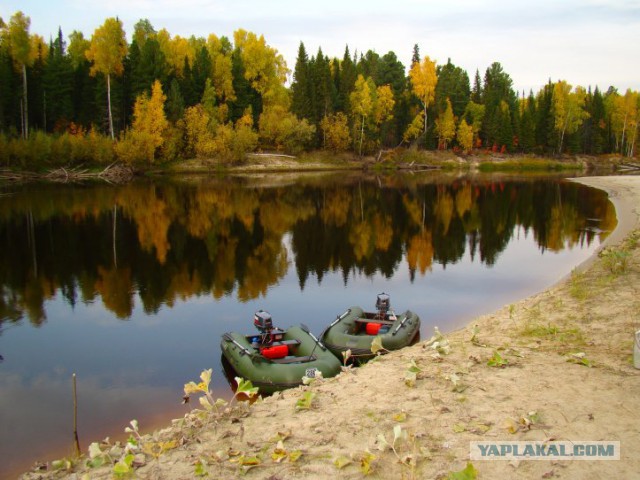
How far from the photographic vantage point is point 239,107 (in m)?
74.6

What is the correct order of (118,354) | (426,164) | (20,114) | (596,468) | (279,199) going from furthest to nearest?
(426,164) → (20,114) → (279,199) → (118,354) → (596,468)

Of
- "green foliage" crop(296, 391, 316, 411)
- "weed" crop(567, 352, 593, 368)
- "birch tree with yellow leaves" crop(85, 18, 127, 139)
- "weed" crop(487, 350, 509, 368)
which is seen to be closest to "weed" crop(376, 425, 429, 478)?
"green foliage" crop(296, 391, 316, 411)

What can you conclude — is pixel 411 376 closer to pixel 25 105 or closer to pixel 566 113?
pixel 25 105

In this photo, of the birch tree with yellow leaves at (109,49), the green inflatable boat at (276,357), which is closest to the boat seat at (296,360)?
the green inflatable boat at (276,357)

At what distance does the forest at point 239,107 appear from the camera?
61.3m

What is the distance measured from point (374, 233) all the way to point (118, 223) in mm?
15096

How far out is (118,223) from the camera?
31109mm

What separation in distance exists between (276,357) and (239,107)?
2650 inches

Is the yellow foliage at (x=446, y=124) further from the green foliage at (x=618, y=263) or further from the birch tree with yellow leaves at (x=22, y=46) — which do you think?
the green foliage at (x=618, y=263)

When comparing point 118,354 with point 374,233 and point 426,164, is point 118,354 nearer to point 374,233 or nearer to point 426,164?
point 374,233

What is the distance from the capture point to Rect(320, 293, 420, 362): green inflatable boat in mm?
12016

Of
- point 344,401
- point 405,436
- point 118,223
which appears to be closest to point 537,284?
point 344,401

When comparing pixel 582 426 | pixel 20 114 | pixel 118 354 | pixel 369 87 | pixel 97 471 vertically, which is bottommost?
pixel 118 354

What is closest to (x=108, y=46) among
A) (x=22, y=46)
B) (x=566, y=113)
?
(x=22, y=46)
